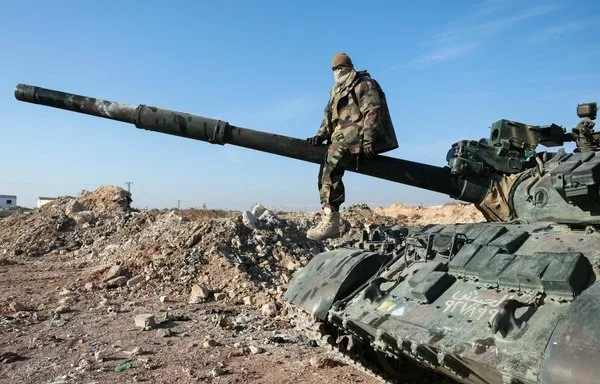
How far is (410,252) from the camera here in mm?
6324

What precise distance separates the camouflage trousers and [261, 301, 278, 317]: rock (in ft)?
14.1

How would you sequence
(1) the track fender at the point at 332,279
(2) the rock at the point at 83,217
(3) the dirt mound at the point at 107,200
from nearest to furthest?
(1) the track fender at the point at 332,279, (2) the rock at the point at 83,217, (3) the dirt mound at the point at 107,200

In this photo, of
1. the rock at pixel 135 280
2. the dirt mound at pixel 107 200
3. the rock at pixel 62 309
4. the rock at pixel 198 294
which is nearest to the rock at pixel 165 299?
the rock at pixel 198 294

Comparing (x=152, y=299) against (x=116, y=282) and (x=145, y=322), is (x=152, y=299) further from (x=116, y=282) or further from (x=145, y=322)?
(x=145, y=322)

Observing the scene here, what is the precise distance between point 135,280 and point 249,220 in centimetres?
370

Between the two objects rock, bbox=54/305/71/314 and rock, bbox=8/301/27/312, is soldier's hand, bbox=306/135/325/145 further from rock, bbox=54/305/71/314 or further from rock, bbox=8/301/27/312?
rock, bbox=8/301/27/312

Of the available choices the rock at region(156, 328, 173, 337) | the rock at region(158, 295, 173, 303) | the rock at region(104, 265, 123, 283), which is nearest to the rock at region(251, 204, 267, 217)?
the rock at region(104, 265, 123, 283)

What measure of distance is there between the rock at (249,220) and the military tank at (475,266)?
317 inches

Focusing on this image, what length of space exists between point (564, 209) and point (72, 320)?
806 centimetres

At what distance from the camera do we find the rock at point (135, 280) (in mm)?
13023

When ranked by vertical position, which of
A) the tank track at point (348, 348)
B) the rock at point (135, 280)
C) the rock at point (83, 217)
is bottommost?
the rock at point (83, 217)

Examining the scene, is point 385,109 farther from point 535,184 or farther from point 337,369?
point 337,369

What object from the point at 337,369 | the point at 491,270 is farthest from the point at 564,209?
the point at 337,369

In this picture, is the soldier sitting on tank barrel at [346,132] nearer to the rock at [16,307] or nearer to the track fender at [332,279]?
the track fender at [332,279]
